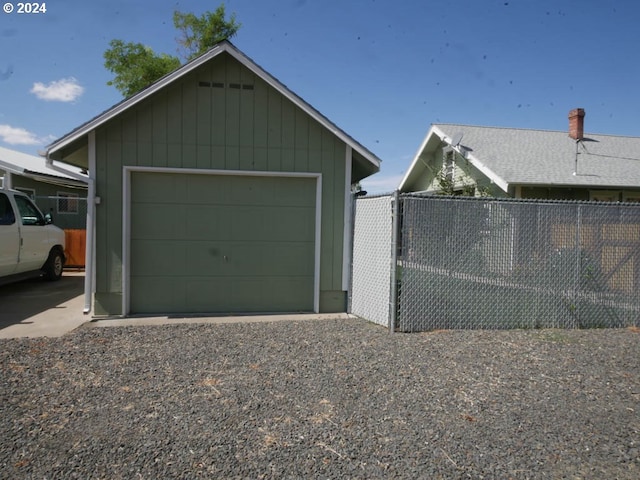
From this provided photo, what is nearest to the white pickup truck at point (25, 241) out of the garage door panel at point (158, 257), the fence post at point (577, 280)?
the garage door panel at point (158, 257)

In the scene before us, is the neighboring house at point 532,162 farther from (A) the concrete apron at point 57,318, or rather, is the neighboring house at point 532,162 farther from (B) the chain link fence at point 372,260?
(A) the concrete apron at point 57,318

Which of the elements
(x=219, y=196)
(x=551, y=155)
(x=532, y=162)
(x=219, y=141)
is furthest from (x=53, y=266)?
(x=551, y=155)

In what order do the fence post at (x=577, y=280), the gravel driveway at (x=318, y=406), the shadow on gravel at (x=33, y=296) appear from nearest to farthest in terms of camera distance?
1. the gravel driveway at (x=318, y=406)
2. the fence post at (x=577, y=280)
3. the shadow on gravel at (x=33, y=296)

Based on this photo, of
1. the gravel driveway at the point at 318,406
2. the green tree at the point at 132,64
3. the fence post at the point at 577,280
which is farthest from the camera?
the green tree at the point at 132,64

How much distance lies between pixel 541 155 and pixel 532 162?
1.10m

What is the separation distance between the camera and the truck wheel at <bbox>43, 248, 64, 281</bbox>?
10742 mm

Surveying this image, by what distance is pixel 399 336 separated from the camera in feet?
20.0

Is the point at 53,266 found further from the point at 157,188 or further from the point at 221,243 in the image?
the point at 221,243

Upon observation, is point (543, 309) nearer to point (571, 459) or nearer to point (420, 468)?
point (571, 459)

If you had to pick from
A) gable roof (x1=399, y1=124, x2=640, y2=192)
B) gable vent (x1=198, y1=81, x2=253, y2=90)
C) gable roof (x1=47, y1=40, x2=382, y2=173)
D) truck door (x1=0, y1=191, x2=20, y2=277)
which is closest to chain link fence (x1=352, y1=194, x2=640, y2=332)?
gable roof (x1=47, y1=40, x2=382, y2=173)

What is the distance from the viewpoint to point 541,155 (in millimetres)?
14359

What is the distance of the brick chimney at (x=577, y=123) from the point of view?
52.0ft

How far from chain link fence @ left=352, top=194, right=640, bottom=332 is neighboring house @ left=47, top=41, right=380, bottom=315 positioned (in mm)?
1353

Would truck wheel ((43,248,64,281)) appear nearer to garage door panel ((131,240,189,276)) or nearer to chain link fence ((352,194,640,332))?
garage door panel ((131,240,189,276))
